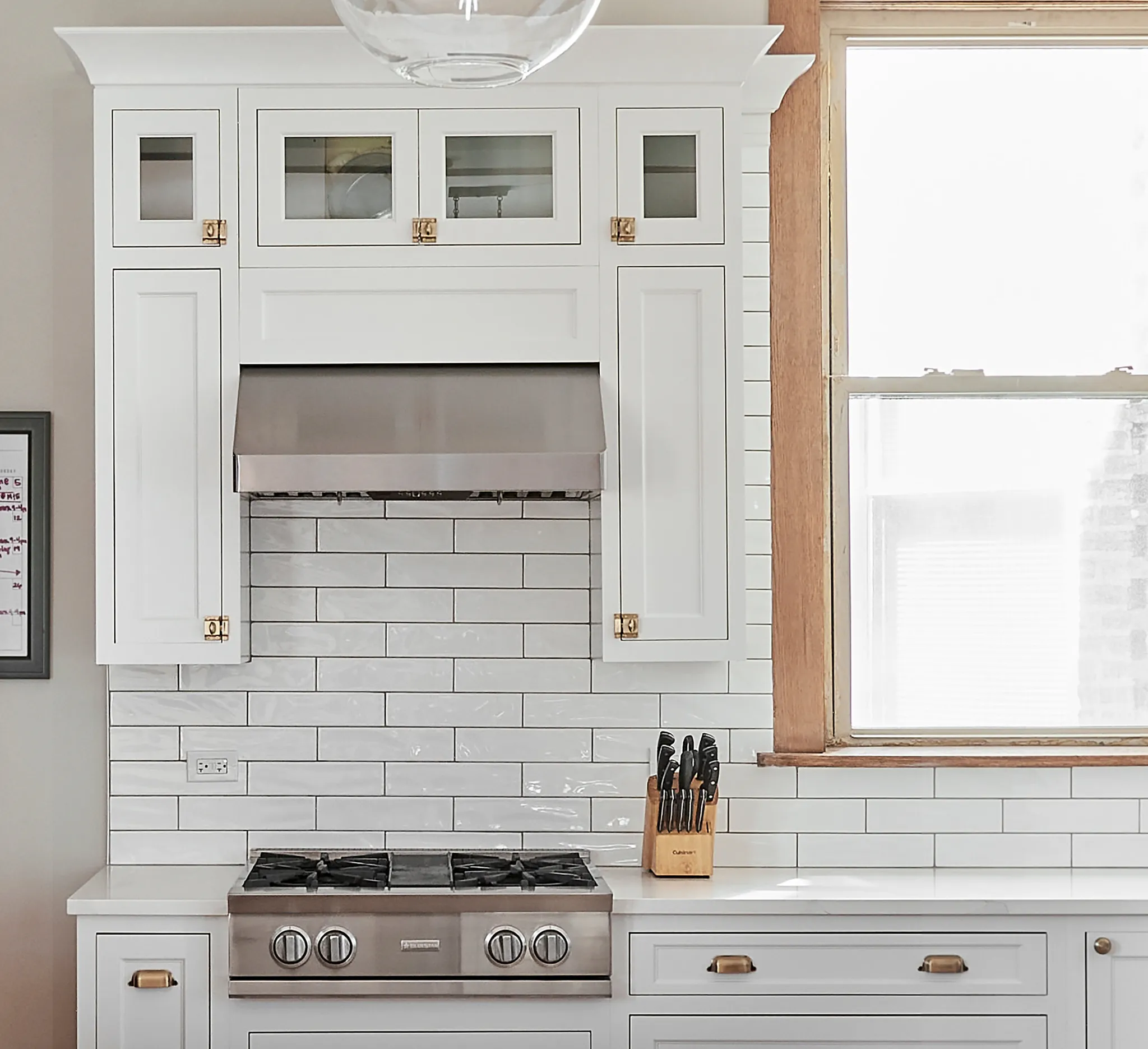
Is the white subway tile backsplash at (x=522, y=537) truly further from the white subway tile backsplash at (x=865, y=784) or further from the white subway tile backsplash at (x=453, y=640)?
the white subway tile backsplash at (x=865, y=784)

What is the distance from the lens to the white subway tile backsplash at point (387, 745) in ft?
10.9

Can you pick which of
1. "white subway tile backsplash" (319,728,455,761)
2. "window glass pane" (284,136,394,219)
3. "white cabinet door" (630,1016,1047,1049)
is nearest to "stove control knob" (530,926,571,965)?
"white cabinet door" (630,1016,1047,1049)

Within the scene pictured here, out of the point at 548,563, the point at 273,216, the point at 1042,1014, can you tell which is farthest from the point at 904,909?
the point at 273,216

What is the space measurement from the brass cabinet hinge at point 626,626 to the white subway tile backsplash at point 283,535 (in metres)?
0.82

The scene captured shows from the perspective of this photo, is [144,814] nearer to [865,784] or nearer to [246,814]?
[246,814]

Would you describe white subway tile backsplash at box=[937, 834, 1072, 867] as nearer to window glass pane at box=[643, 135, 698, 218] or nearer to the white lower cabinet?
the white lower cabinet

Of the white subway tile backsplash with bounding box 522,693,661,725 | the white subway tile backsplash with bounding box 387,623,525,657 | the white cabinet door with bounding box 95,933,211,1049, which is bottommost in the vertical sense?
the white cabinet door with bounding box 95,933,211,1049

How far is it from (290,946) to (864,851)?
4.76 feet

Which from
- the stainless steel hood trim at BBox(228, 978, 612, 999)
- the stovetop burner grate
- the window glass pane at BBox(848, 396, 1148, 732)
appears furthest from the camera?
the window glass pane at BBox(848, 396, 1148, 732)

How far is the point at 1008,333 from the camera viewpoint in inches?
138

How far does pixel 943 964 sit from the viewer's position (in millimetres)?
2902

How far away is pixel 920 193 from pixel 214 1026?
2703 mm

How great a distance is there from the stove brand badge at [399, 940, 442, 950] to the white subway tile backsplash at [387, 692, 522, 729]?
24.2 inches

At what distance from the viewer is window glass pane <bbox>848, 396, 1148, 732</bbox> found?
11.4ft
